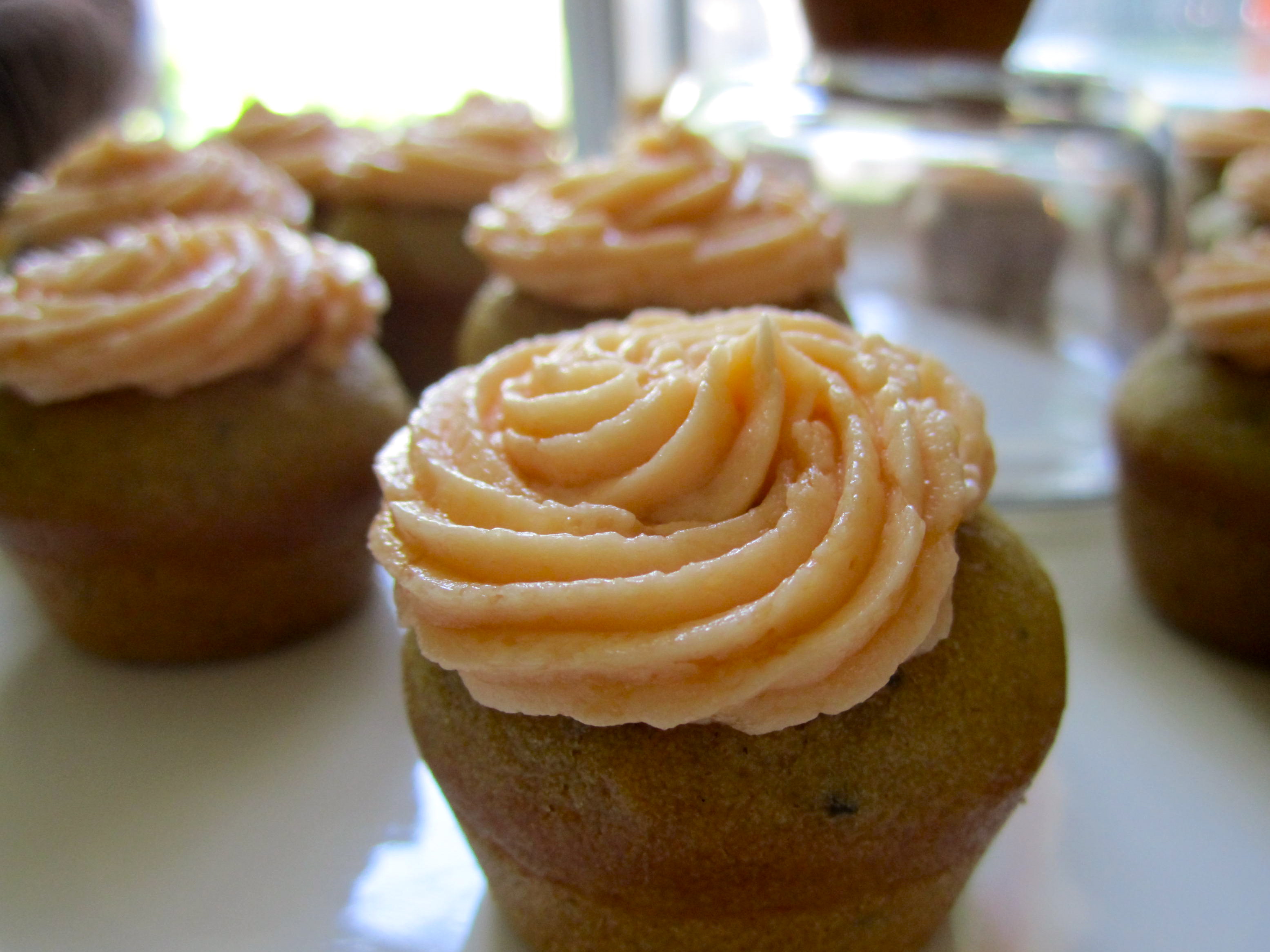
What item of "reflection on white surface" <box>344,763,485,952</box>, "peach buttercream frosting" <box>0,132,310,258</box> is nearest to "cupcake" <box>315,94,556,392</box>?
"peach buttercream frosting" <box>0,132,310,258</box>

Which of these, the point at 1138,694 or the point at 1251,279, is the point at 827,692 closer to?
the point at 1138,694

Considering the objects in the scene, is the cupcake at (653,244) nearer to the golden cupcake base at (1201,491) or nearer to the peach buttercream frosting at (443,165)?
the peach buttercream frosting at (443,165)

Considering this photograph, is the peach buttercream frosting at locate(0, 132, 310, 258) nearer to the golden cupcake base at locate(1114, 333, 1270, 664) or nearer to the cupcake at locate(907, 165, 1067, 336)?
the cupcake at locate(907, 165, 1067, 336)

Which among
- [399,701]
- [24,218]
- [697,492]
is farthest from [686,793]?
[24,218]

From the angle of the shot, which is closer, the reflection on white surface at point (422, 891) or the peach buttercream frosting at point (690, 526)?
the peach buttercream frosting at point (690, 526)

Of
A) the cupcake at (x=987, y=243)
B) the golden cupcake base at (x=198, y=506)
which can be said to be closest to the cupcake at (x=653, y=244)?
the golden cupcake base at (x=198, y=506)

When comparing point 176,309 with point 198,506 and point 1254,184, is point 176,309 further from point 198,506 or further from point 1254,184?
point 1254,184

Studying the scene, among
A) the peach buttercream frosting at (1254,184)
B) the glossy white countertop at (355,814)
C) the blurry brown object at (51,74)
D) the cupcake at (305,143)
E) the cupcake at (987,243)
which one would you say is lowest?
the glossy white countertop at (355,814)
